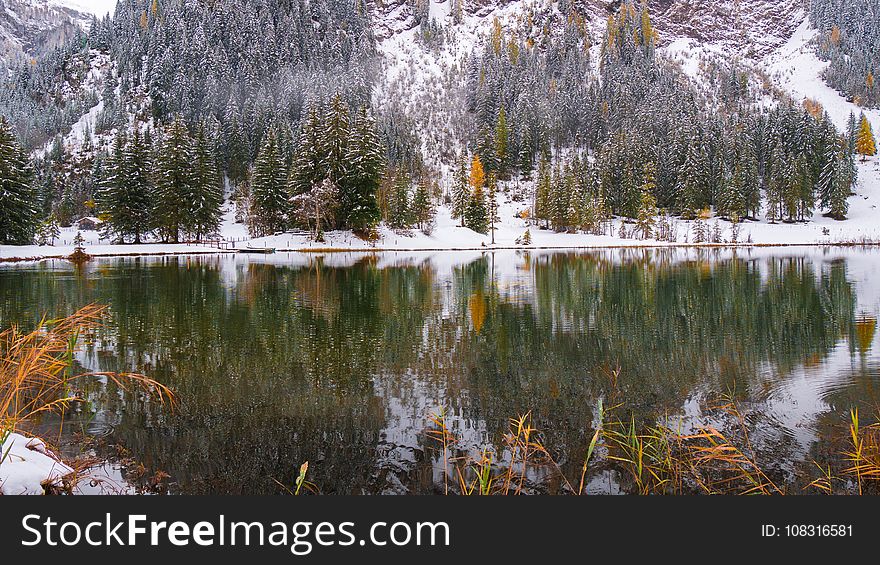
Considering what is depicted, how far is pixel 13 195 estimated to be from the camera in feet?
149

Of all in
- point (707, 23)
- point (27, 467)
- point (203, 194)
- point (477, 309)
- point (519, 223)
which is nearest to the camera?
point (27, 467)

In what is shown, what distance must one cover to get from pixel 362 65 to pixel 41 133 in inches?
3334

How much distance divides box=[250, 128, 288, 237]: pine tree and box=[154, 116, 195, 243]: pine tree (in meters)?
9.13

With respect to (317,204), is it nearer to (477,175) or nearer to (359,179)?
(359,179)

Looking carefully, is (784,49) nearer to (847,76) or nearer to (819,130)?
(847,76)

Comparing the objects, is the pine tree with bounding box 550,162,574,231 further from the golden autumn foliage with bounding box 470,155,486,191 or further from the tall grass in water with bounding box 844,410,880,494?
the tall grass in water with bounding box 844,410,880,494

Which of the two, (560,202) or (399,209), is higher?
(560,202)

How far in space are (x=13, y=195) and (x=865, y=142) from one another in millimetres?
147587

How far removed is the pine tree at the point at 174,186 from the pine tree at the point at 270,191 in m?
9.13

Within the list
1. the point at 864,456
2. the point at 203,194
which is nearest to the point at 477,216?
the point at 203,194

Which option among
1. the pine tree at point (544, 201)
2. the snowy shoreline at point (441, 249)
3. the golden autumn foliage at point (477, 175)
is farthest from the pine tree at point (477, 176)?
the snowy shoreline at point (441, 249)

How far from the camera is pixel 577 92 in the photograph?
139 meters

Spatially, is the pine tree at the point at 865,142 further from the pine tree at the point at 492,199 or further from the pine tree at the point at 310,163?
the pine tree at the point at 310,163

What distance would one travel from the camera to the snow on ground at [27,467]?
161 inches
